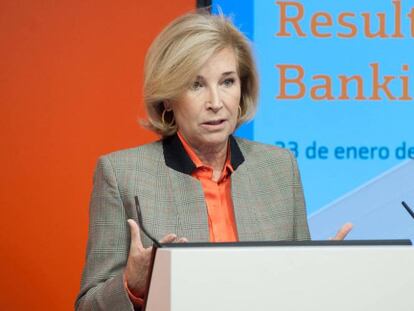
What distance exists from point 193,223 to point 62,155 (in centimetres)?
112

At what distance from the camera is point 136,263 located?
177 centimetres

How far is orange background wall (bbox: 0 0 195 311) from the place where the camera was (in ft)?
9.98

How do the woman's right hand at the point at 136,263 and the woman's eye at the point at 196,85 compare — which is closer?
the woman's right hand at the point at 136,263

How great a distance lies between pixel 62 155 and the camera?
3.08m

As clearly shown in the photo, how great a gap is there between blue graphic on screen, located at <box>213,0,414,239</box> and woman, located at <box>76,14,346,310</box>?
0.86m

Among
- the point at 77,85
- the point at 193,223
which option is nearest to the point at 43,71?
the point at 77,85

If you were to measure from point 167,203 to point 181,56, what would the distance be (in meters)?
0.37

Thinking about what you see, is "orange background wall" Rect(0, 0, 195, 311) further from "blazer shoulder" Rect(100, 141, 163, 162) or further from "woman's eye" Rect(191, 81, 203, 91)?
"woman's eye" Rect(191, 81, 203, 91)

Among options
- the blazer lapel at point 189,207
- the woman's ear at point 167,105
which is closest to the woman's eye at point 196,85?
the woman's ear at point 167,105

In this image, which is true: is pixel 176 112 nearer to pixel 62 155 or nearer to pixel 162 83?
pixel 162 83

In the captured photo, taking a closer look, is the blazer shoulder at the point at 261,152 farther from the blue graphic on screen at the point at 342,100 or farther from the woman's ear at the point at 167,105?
the blue graphic on screen at the point at 342,100

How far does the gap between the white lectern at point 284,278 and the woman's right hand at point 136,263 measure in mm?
279

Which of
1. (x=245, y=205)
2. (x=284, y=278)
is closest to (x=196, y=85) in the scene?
(x=245, y=205)

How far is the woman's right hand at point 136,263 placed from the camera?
Result: 175cm
